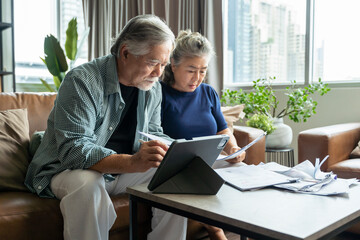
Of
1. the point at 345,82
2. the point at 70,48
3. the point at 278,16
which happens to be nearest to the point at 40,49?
the point at 70,48

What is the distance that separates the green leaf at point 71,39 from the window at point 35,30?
0.77 m

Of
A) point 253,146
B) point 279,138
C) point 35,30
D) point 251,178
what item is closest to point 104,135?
point 251,178

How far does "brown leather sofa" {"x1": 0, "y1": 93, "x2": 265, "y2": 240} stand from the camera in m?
1.32

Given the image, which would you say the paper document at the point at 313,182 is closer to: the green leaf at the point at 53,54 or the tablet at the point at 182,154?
the tablet at the point at 182,154

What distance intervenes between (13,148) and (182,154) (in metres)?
0.91

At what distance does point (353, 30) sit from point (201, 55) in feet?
5.77

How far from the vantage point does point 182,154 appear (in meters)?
1.12

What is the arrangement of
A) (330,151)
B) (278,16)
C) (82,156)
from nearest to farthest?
1. (82,156)
2. (330,151)
3. (278,16)

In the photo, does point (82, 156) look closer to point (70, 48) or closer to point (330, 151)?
point (330, 151)

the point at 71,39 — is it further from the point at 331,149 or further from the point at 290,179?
the point at 290,179

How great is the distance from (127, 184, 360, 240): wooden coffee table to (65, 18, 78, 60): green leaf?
2651 mm

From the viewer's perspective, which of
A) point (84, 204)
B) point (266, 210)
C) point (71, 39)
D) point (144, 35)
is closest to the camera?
point (266, 210)

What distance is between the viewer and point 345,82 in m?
3.03

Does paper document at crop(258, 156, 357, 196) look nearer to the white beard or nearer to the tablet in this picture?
the tablet
